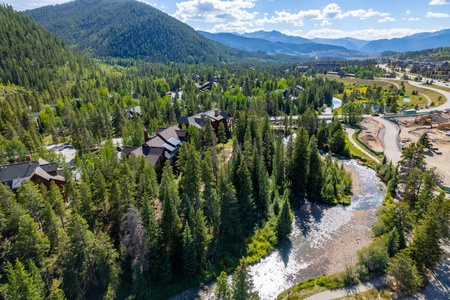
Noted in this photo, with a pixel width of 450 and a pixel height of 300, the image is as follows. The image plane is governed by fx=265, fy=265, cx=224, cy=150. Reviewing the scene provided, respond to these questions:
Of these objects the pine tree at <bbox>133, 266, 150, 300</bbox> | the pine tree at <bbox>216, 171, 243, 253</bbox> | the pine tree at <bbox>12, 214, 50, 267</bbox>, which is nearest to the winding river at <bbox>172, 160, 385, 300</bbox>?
the pine tree at <bbox>133, 266, 150, 300</bbox>

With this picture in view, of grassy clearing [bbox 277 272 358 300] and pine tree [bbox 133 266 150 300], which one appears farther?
grassy clearing [bbox 277 272 358 300]

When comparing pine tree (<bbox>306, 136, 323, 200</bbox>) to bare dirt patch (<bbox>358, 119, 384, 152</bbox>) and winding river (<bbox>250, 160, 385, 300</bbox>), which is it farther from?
bare dirt patch (<bbox>358, 119, 384, 152</bbox>)

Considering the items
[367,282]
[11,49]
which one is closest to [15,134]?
[367,282]

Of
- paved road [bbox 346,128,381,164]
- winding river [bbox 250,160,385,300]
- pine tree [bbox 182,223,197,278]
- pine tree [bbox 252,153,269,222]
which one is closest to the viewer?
pine tree [bbox 182,223,197,278]

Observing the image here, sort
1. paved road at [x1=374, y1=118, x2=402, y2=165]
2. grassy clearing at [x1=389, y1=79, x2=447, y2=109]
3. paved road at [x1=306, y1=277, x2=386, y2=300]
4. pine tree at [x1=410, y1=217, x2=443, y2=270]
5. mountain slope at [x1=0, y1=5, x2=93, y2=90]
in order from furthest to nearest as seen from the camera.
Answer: grassy clearing at [x1=389, y1=79, x2=447, y2=109]
mountain slope at [x1=0, y1=5, x2=93, y2=90]
paved road at [x1=374, y1=118, x2=402, y2=165]
pine tree at [x1=410, y1=217, x2=443, y2=270]
paved road at [x1=306, y1=277, x2=386, y2=300]

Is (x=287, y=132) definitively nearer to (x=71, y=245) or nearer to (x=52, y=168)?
(x=52, y=168)

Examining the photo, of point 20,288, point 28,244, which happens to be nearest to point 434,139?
point 28,244

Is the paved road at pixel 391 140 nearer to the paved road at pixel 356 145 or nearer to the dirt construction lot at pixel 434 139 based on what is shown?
the dirt construction lot at pixel 434 139

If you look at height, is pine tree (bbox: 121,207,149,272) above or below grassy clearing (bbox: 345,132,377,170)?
above
